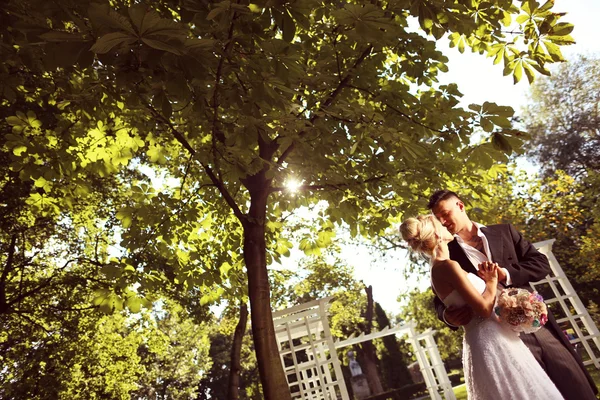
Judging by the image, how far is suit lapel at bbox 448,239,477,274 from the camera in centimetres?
287

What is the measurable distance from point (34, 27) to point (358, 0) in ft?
10.4

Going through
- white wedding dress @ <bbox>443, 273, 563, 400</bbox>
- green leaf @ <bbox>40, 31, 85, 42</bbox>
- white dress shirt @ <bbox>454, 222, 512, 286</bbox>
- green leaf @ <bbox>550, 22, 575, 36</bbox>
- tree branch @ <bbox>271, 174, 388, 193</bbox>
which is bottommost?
white wedding dress @ <bbox>443, 273, 563, 400</bbox>

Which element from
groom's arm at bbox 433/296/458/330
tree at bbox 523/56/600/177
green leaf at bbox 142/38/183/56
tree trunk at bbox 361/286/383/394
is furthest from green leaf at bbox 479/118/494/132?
tree trunk at bbox 361/286/383/394

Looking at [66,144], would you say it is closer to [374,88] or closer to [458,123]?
[374,88]

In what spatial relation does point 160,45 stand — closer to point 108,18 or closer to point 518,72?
point 108,18

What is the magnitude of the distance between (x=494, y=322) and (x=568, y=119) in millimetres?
27033

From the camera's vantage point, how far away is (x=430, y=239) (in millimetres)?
2670

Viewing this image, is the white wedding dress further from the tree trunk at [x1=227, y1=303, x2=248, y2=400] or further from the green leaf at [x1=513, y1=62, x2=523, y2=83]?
the tree trunk at [x1=227, y1=303, x2=248, y2=400]

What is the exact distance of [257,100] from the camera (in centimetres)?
250

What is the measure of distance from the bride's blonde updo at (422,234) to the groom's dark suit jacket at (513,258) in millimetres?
384

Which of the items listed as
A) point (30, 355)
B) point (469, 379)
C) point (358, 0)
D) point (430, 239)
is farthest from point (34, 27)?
point (30, 355)

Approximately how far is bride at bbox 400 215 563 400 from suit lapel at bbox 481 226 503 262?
0.23m

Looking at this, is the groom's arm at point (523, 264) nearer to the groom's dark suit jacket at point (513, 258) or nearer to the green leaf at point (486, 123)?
the groom's dark suit jacket at point (513, 258)

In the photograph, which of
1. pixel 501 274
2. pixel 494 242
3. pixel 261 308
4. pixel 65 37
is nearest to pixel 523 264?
pixel 494 242
